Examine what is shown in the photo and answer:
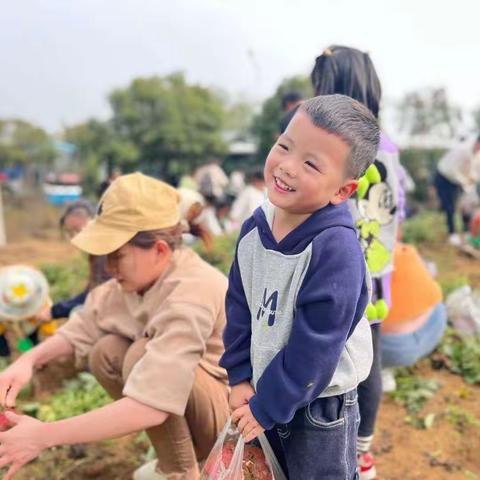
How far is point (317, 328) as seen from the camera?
1.19 m

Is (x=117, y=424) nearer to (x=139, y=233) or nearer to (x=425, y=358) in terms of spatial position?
(x=139, y=233)

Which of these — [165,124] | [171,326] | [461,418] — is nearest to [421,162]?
[165,124]

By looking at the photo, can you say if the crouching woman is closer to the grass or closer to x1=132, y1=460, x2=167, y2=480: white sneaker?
x1=132, y1=460, x2=167, y2=480: white sneaker

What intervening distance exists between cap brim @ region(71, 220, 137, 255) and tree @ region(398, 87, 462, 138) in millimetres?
18173

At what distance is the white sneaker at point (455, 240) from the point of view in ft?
22.7

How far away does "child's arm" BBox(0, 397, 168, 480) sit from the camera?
55.8 inches

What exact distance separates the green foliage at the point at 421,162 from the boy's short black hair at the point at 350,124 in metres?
15.5

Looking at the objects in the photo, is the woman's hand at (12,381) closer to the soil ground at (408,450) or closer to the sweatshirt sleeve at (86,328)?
the sweatshirt sleeve at (86,328)

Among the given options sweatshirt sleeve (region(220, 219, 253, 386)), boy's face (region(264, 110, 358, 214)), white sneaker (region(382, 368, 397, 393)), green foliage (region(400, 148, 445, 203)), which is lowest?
green foliage (region(400, 148, 445, 203))

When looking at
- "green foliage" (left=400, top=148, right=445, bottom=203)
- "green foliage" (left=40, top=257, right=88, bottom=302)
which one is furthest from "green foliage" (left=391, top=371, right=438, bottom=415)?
"green foliage" (left=400, top=148, right=445, bottom=203)

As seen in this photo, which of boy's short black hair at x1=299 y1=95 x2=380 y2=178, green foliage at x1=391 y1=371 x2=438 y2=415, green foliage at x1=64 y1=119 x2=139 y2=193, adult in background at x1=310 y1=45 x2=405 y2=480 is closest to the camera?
boy's short black hair at x1=299 y1=95 x2=380 y2=178

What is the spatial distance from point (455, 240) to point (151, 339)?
595 centimetres

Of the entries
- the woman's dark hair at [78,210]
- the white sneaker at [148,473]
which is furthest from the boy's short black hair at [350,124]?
the woman's dark hair at [78,210]

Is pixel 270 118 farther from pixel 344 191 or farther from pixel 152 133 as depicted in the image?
pixel 344 191
